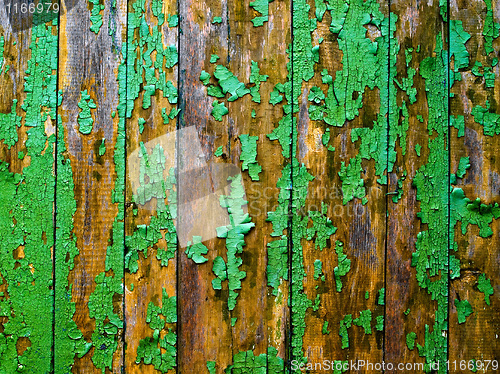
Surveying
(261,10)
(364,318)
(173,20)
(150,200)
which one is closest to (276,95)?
(261,10)

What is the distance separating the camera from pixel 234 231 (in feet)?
3.33

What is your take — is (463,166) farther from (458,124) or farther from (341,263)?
(341,263)

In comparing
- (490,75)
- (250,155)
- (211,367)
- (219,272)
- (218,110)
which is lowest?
(211,367)

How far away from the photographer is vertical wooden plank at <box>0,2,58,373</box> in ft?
3.26

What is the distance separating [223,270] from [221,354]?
232mm

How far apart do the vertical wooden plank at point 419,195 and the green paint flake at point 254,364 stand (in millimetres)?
315

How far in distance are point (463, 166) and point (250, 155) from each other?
0.60 metres

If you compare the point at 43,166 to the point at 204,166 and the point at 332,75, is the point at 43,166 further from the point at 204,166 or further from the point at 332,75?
the point at 332,75

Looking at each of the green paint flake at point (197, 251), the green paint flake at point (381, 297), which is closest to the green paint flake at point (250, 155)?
the green paint flake at point (197, 251)

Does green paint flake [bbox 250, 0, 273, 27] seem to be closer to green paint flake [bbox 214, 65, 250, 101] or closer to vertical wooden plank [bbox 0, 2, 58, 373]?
green paint flake [bbox 214, 65, 250, 101]

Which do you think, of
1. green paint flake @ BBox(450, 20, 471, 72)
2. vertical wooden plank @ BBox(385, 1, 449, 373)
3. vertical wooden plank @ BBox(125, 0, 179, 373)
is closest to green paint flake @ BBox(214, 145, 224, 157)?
vertical wooden plank @ BBox(125, 0, 179, 373)

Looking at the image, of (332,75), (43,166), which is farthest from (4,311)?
(332,75)

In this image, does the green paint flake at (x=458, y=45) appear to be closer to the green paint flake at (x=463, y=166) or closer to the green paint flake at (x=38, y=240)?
the green paint flake at (x=463, y=166)

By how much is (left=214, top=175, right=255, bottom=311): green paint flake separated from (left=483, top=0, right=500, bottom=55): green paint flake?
0.79m
